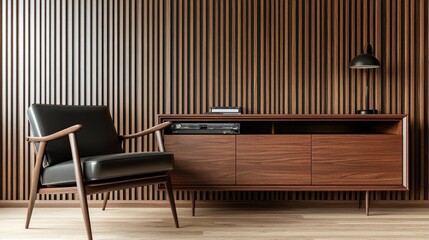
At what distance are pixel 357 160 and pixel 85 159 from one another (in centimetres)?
185

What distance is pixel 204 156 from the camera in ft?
10.4

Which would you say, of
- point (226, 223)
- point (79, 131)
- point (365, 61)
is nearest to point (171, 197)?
point (226, 223)

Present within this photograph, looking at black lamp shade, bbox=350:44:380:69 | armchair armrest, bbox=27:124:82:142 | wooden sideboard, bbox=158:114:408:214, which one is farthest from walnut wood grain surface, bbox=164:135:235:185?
black lamp shade, bbox=350:44:380:69

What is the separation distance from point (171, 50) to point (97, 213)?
1.39 meters

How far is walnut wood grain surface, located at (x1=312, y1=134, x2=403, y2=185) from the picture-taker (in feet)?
10.4

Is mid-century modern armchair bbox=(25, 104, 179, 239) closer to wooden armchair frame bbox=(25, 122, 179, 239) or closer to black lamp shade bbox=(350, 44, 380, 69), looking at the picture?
wooden armchair frame bbox=(25, 122, 179, 239)

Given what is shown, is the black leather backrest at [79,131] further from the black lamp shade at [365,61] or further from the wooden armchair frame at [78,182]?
the black lamp shade at [365,61]

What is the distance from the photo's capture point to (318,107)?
3.61m

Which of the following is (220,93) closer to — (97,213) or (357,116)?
(357,116)

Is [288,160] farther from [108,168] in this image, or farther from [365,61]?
→ [108,168]

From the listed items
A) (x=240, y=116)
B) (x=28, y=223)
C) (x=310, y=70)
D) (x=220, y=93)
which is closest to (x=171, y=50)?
(x=220, y=93)

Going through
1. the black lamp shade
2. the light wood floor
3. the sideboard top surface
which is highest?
the black lamp shade

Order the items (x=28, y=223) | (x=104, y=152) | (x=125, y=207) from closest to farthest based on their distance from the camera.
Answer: (x=28, y=223) → (x=104, y=152) → (x=125, y=207)

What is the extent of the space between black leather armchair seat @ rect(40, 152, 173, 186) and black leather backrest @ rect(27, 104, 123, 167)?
215 mm
